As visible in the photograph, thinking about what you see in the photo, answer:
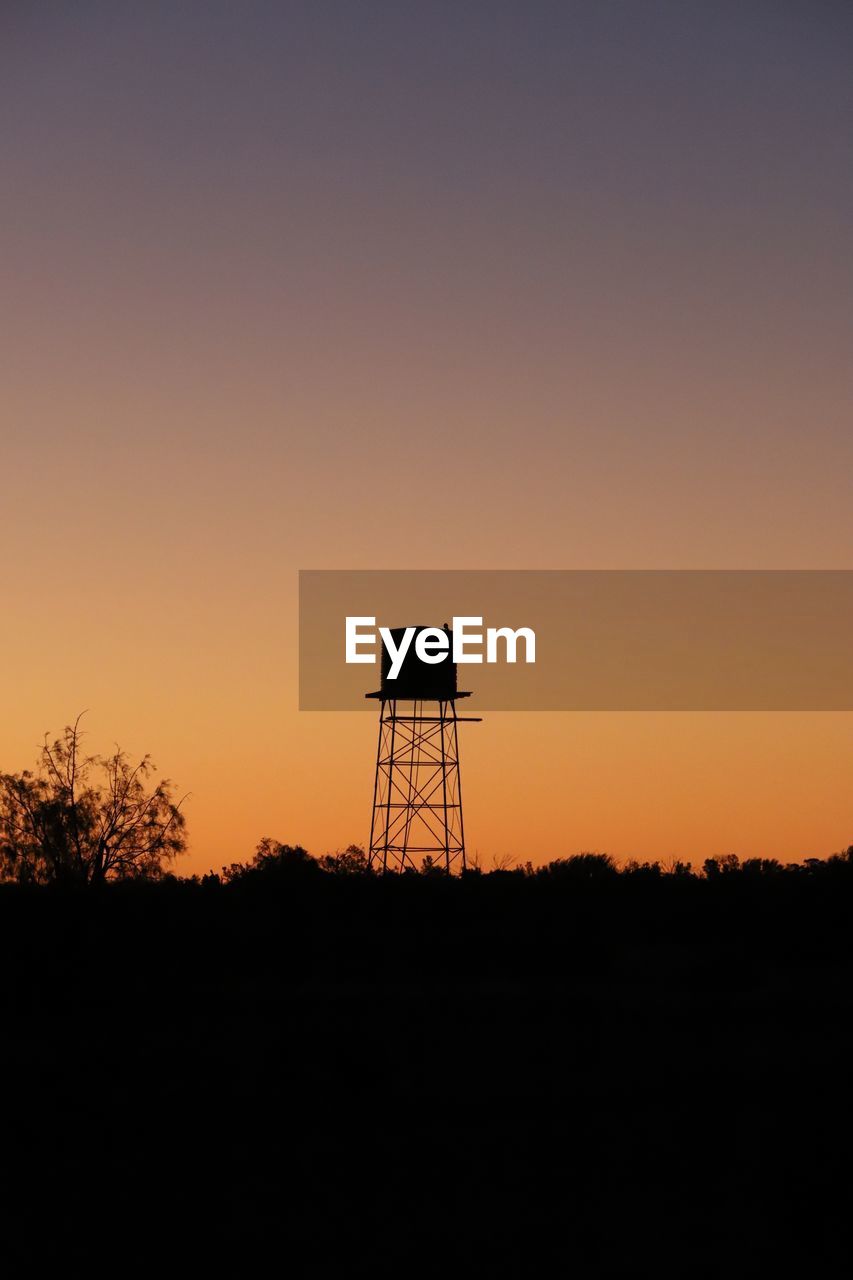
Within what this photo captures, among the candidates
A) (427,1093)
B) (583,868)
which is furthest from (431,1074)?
(583,868)

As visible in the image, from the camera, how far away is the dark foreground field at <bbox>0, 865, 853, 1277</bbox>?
21953 mm

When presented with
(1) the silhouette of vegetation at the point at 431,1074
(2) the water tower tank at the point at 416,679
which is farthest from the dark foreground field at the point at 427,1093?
(2) the water tower tank at the point at 416,679

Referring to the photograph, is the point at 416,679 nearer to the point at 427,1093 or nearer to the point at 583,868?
the point at 583,868

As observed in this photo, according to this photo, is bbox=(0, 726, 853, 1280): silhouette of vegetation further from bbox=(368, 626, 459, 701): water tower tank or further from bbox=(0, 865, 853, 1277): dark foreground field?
bbox=(368, 626, 459, 701): water tower tank

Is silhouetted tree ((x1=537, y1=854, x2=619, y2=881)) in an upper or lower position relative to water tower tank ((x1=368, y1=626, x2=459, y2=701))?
lower

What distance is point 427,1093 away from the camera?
90.8ft

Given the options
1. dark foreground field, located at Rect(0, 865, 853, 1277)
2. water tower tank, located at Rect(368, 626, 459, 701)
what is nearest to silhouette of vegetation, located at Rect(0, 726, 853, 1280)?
dark foreground field, located at Rect(0, 865, 853, 1277)

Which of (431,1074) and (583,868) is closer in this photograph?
(431,1074)

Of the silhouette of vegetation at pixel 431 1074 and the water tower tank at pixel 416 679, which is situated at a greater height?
the water tower tank at pixel 416 679

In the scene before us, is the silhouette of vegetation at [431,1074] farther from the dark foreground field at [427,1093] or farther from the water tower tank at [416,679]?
the water tower tank at [416,679]

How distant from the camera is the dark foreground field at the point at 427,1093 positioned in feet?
72.0

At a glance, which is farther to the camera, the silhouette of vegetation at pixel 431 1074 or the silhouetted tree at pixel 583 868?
the silhouetted tree at pixel 583 868

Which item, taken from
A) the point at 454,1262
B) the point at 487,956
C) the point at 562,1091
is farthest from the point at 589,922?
the point at 454,1262

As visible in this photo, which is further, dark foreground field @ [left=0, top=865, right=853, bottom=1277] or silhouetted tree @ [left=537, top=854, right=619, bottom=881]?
silhouetted tree @ [left=537, top=854, right=619, bottom=881]
